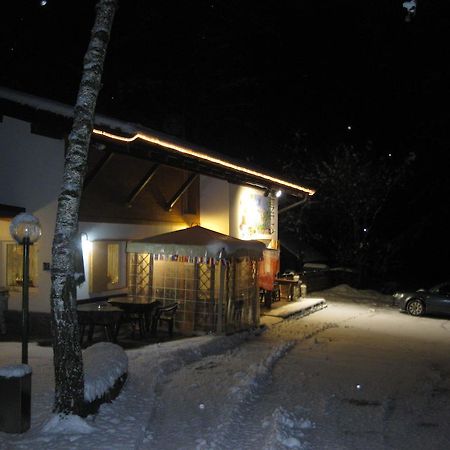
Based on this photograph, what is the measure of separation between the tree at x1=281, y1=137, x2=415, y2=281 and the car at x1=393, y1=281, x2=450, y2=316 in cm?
925

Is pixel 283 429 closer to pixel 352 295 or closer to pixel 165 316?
pixel 165 316

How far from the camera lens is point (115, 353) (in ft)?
26.5

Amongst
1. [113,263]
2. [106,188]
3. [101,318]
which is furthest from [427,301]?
[101,318]

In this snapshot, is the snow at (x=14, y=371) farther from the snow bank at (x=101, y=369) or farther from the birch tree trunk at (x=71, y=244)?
the snow bank at (x=101, y=369)

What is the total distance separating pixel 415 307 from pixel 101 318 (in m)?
13.1

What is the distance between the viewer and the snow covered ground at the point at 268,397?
635 centimetres

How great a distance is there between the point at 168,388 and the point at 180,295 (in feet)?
18.9

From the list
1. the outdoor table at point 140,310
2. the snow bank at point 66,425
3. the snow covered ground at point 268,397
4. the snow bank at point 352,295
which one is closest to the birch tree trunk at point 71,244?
the snow bank at point 66,425

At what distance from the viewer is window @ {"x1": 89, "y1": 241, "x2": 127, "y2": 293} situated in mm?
13211

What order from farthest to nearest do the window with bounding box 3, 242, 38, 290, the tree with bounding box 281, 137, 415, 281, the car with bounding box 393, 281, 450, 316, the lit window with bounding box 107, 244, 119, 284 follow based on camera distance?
the tree with bounding box 281, 137, 415, 281 → the car with bounding box 393, 281, 450, 316 → the lit window with bounding box 107, 244, 119, 284 → the window with bounding box 3, 242, 38, 290

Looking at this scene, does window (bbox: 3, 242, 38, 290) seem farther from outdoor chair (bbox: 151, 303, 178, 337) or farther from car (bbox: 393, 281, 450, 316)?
car (bbox: 393, 281, 450, 316)

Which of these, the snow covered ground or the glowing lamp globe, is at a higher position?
the glowing lamp globe

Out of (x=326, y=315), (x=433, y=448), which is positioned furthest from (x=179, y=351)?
(x=326, y=315)

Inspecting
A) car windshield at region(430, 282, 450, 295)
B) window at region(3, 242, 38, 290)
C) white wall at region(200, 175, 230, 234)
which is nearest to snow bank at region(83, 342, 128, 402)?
window at region(3, 242, 38, 290)
